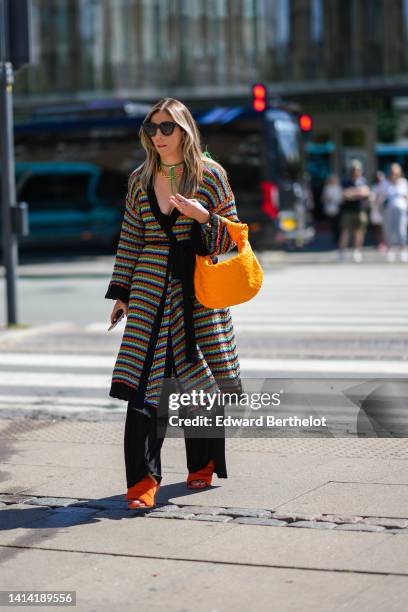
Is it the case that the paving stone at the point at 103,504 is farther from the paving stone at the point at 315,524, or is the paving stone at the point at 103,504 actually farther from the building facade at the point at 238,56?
the building facade at the point at 238,56

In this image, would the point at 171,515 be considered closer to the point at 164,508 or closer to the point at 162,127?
the point at 164,508

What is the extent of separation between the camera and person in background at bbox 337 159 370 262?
21.7 metres

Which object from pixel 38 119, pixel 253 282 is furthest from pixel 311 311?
pixel 38 119

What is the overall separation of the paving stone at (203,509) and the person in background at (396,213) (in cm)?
1679

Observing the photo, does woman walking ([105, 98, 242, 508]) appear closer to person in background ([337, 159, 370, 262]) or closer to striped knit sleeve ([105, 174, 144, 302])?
striped knit sleeve ([105, 174, 144, 302])

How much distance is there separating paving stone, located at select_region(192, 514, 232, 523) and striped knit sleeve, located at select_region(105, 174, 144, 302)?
1024 millimetres

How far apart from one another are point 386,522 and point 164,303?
1350 millimetres

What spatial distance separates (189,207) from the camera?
521 centimetres

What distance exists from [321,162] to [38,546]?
98.2 feet

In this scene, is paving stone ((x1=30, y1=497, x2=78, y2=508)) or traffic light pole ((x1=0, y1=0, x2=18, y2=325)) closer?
paving stone ((x1=30, y1=497, x2=78, y2=508))

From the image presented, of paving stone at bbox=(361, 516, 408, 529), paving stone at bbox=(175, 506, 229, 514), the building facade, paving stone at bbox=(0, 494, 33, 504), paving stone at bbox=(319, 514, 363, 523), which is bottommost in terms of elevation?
paving stone at bbox=(0, 494, 33, 504)

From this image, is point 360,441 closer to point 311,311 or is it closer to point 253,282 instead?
point 253,282

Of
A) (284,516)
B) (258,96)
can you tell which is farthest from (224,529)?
(258,96)

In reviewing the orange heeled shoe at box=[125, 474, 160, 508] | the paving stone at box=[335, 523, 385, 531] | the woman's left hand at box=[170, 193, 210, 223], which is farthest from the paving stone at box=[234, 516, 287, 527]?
the woman's left hand at box=[170, 193, 210, 223]
